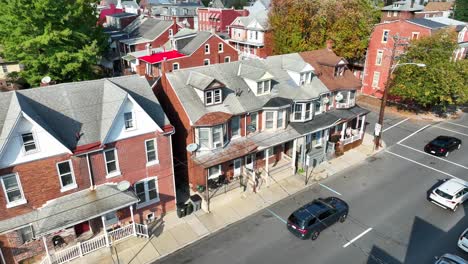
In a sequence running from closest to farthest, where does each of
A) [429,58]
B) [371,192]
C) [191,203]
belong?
1. [191,203]
2. [371,192]
3. [429,58]

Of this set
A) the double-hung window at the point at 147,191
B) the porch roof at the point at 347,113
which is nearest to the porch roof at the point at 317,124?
the porch roof at the point at 347,113

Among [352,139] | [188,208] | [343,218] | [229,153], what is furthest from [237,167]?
[352,139]

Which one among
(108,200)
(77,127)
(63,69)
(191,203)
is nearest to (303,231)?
(191,203)

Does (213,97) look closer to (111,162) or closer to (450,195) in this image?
(111,162)

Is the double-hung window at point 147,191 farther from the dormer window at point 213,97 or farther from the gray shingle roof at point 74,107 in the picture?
the dormer window at point 213,97

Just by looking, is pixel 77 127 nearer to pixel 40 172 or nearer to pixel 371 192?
pixel 40 172

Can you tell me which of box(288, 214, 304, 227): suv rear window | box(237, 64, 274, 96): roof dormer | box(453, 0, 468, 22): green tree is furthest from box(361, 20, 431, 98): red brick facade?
box(453, 0, 468, 22): green tree
